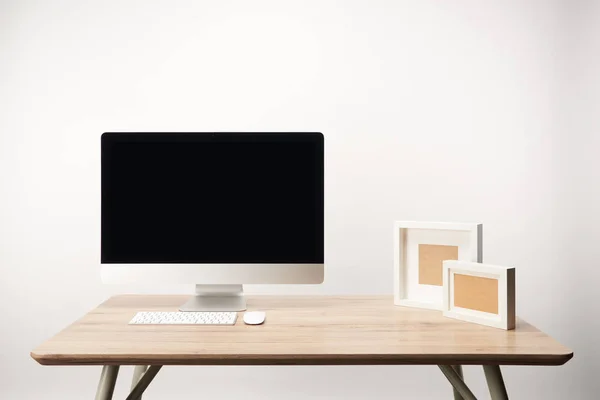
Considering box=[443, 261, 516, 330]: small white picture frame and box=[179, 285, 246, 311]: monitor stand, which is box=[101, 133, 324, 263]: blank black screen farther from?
box=[443, 261, 516, 330]: small white picture frame

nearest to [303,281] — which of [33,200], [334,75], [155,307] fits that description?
[155,307]

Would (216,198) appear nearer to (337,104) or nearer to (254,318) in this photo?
(254,318)

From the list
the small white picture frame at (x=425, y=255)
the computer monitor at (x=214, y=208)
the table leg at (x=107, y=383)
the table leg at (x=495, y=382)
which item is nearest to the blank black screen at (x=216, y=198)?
the computer monitor at (x=214, y=208)

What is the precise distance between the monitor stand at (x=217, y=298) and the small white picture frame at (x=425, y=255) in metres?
0.50

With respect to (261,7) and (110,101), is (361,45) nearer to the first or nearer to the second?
(261,7)

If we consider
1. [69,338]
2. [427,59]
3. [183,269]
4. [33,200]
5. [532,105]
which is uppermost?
[427,59]

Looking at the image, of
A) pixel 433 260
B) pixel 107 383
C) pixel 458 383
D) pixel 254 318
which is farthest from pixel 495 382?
pixel 107 383

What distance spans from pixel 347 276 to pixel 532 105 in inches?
41.3

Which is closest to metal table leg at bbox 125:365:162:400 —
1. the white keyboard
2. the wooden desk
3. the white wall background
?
the wooden desk

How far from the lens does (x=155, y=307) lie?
1839 mm

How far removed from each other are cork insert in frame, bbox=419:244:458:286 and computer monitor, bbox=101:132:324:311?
32 centimetres

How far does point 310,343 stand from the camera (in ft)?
4.69

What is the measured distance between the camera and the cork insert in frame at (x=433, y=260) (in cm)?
177

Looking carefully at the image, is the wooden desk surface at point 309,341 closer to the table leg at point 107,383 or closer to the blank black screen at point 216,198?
the table leg at point 107,383
